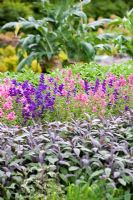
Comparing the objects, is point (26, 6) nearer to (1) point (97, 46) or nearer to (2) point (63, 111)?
(1) point (97, 46)

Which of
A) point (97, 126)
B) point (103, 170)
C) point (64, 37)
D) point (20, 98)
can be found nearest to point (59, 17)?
point (64, 37)

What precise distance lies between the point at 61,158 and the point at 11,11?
33.3 ft

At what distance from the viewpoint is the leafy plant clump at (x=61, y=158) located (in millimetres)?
3574

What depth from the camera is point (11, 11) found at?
1351cm

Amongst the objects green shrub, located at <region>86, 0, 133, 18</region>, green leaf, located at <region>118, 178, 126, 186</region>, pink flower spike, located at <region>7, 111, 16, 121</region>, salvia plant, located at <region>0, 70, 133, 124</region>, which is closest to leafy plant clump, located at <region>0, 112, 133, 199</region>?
green leaf, located at <region>118, 178, 126, 186</region>

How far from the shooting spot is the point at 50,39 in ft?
27.7

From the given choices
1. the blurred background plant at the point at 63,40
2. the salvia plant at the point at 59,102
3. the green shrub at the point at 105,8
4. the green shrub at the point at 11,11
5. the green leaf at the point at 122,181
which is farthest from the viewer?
the green shrub at the point at 105,8

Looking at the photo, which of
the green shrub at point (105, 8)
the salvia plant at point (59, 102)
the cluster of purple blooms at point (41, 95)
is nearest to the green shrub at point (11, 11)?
the green shrub at point (105, 8)

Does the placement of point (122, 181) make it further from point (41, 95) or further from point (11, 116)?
point (41, 95)

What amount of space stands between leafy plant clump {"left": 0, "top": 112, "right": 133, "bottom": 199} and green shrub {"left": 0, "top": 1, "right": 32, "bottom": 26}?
9.69 m

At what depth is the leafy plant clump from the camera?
3574 millimetres

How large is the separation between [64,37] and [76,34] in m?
0.20

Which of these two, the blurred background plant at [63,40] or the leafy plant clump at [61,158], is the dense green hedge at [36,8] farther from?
the leafy plant clump at [61,158]

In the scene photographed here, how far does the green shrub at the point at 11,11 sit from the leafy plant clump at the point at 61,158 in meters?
9.69
